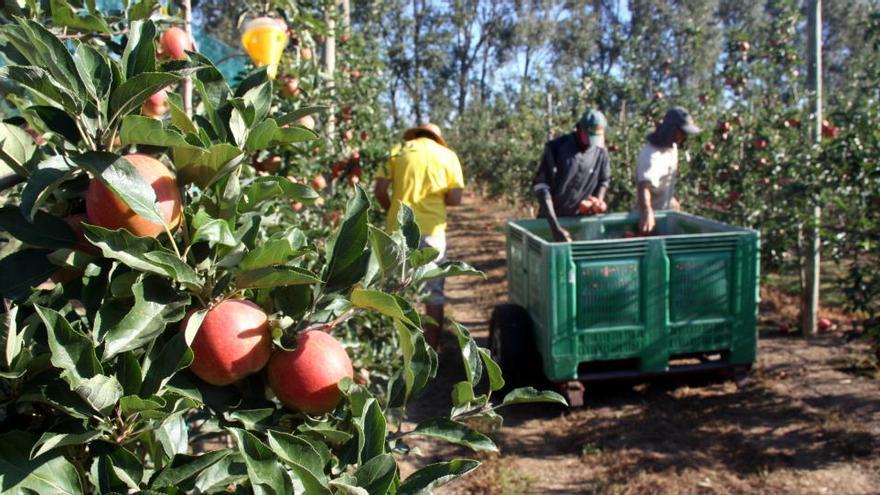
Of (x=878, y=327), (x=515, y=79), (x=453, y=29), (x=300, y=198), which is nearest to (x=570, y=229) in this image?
(x=878, y=327)

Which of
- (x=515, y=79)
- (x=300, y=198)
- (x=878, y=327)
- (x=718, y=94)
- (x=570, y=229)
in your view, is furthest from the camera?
(x=515, y=79)

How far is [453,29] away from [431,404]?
2960 centimetres

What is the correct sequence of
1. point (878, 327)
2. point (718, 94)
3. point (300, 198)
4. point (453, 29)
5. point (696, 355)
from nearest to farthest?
point (300, 198) < point (878, 327) < point (696, 355) < point (718, 94) < point (453, 29)

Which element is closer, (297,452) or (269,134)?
(297,452)

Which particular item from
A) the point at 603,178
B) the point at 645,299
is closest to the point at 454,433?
the point at 645,299

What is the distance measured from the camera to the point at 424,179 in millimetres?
4316

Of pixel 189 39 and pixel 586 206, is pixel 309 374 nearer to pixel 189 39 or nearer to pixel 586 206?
pixel 189 39

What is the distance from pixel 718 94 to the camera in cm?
809

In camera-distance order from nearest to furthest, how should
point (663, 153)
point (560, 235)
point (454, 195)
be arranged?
point (560, 235)
point (454, 195)
point (663, 153)

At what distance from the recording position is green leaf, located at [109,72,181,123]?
72 cm

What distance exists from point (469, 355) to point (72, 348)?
0.44 metres

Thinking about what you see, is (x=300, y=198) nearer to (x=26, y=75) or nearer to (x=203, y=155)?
(x=203, y=155)

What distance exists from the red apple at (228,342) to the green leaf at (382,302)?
0.12 meters

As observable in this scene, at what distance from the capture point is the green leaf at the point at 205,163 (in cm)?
80
